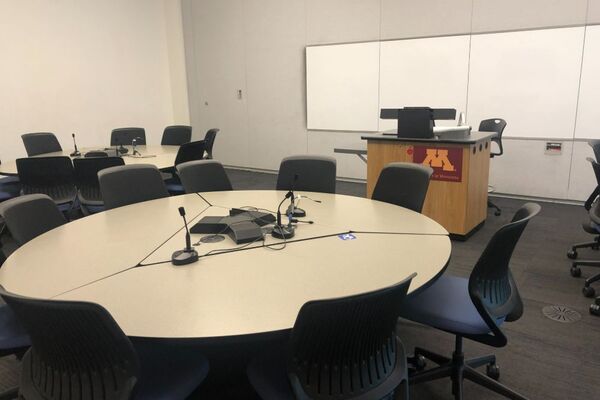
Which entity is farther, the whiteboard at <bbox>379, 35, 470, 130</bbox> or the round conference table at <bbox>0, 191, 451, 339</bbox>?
the whiteboard at <bbox>379, 35, 470, 130</bbox>

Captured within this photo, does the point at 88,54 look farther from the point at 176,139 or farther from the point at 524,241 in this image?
the point at 524,241

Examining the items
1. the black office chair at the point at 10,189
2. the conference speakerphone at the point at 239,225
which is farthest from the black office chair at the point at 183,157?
the conference speakerphone at the point at 239,225

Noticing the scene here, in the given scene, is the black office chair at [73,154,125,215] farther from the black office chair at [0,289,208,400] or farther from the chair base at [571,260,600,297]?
the chair base at [571,260,600,297]

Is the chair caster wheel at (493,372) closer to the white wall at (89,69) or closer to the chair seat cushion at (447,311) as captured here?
the chair seat cushion at (447,311)

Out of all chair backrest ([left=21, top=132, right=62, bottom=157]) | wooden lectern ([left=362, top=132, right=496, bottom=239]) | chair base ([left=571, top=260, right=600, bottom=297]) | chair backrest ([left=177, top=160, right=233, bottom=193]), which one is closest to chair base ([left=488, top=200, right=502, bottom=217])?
wooden lectern ([left=362, top=132, right=496, bottom=239])

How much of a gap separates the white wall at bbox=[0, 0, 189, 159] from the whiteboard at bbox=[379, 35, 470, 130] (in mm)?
4276

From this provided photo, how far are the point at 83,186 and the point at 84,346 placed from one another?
3.01m

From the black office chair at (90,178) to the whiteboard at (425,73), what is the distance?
13.2 ft

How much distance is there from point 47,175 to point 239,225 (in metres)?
2.65

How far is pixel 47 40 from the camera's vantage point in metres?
6.55

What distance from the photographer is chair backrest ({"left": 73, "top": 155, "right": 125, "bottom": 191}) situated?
3854 millimetres

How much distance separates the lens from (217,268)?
5.96ft

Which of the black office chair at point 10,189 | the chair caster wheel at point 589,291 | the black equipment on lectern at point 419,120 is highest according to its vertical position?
the black equipment on lectern at point 419,120

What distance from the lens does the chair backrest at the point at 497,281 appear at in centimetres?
177
